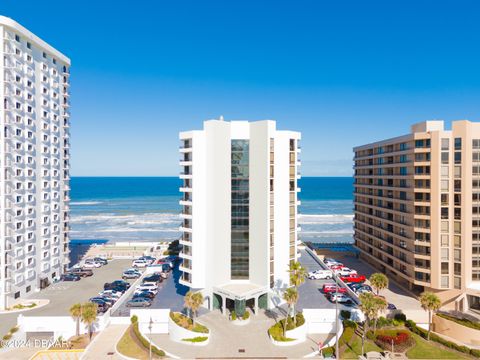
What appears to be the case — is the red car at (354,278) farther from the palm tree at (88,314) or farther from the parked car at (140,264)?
the palm tree at (88,314)

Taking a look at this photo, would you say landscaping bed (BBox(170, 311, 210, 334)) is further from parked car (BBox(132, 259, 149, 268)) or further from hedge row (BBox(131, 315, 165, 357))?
parked car (BBox(132, 259, 149, 268))

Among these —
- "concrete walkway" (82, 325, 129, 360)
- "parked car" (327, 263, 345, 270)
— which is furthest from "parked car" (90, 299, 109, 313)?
"parked car" (327, 263, 345, 270)

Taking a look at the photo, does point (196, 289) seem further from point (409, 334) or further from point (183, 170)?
point (409, 334)

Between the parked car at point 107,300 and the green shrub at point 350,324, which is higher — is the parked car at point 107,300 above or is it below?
above

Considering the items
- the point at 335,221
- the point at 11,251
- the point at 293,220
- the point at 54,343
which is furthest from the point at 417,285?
the point at 335,221

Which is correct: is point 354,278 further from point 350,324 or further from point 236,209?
point 236,209

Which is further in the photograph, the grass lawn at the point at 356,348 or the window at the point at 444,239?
the window at the point at 444,239

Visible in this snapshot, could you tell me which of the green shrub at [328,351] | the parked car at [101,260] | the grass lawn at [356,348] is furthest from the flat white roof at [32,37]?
the grass lawn at [356,348]

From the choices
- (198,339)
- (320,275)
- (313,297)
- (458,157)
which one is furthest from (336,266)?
(198,339)
